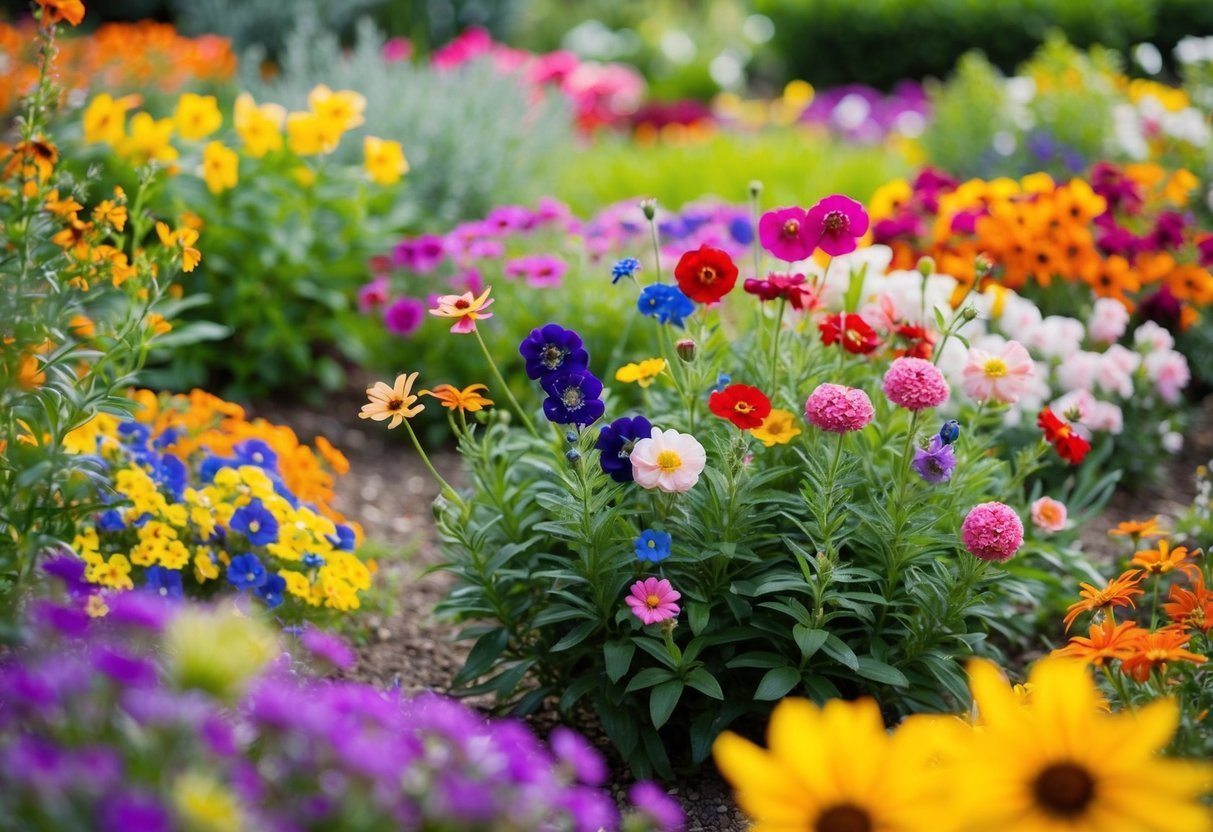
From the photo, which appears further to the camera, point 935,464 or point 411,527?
point 411,527

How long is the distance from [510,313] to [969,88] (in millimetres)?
3162

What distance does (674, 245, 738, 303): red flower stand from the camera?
6.95ft

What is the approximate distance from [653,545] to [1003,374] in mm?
781

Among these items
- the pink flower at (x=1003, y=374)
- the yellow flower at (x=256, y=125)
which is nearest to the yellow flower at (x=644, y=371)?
the pink flower at (x=1003, y=374)

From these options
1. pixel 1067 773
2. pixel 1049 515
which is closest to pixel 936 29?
pixel 1049 515

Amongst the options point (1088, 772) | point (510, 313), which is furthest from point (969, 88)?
point (1088, 772)

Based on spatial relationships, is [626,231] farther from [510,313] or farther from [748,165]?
[748,165]

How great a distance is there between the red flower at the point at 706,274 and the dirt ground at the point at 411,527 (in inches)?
36.6

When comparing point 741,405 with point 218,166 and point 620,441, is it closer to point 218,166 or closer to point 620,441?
point 620,441

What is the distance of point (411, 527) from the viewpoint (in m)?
3.65

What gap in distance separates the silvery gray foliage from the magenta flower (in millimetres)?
2706

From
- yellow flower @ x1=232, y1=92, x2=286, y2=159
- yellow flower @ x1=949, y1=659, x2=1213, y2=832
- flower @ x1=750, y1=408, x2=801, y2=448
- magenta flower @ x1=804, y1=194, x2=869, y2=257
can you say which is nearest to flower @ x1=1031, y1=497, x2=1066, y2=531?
flower @ x1=750, y1=408, x2=801, y2=448

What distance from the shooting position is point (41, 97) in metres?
2.31

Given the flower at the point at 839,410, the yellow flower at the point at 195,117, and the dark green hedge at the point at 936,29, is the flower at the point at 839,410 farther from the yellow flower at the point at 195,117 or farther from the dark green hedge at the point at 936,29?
the dark green hedge at the point at 936,29
